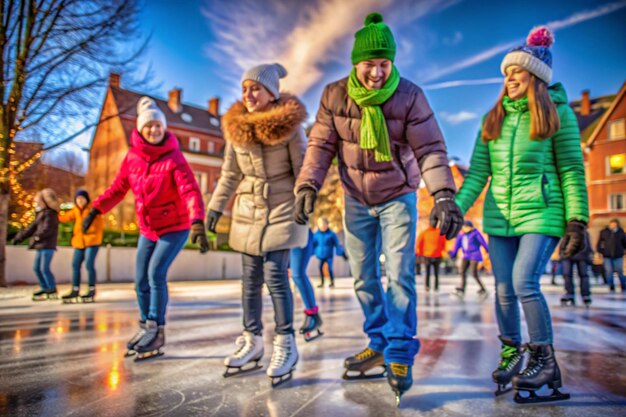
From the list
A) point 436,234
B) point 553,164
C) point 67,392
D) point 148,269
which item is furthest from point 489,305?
point 67,392

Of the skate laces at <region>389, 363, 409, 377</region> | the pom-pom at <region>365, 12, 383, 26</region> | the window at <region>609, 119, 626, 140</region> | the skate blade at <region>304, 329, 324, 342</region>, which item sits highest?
the window at <region>609, 119, 626, 140</region>

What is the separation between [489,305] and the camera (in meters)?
7.89

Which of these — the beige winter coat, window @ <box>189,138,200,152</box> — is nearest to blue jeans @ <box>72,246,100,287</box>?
the beige winter coat

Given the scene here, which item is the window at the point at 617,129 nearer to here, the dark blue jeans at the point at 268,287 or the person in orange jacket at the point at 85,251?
the person in orange jacket at the point at 85,251

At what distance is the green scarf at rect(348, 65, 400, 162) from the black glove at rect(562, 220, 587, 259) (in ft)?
3.49

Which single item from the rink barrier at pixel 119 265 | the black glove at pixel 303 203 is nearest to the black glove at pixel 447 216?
the black glove at pixel 303 203

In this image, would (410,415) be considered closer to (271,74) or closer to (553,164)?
(553,164)

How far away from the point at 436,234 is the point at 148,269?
26.9ft

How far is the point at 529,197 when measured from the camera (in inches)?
107

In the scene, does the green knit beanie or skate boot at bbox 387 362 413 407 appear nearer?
skate boot at bbox 387 362 413 407

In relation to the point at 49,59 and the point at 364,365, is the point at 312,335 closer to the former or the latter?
the point at 364,365

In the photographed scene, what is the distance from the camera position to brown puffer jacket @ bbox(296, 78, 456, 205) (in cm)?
→ 263

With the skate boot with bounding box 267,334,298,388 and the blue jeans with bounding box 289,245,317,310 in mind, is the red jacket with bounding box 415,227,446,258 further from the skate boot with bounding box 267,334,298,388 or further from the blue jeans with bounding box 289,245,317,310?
the skate boot with bounding box 267,334,298,388

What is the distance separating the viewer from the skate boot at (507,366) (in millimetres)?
2619
